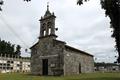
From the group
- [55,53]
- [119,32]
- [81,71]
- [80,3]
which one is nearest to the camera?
[80,3]

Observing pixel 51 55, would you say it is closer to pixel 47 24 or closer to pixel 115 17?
pixel 47 24

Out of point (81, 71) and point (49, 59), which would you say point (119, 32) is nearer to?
point (49, 59)

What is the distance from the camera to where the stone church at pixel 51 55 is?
34.4m

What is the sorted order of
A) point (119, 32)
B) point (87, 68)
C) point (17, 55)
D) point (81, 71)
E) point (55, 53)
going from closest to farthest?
point (119, 32) → point (55, 53) → point (81, 71) → point (87, 68) → point (17, 55)

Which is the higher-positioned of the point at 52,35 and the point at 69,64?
the point at 52,35

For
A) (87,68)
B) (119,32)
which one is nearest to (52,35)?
(87,68)

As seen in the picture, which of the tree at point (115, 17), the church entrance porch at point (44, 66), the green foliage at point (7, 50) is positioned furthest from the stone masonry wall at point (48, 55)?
the green foliage at point (7, 50)

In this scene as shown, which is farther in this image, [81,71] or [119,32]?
[81,71]

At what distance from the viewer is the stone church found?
113 ft

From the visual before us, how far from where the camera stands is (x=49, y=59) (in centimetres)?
3638

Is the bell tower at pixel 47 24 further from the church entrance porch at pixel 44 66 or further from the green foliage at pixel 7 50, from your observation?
the green foliage at pixel 7 50

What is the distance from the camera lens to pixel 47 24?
36781 mm

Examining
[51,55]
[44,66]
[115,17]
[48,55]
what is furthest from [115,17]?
[44,66]

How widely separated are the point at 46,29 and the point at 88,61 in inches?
549
